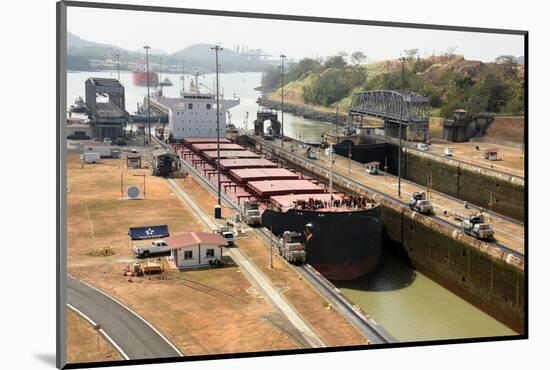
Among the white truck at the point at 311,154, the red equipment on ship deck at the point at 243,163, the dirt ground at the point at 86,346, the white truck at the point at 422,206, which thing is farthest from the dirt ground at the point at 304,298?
the white truck at the point at 311,154

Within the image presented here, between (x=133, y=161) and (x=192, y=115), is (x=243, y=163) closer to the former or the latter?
(x=133, y=161)

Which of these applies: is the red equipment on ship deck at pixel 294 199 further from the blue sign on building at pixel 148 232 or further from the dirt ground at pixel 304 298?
the blue sign on building at pixel 148 232

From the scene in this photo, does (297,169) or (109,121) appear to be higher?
(109,121)

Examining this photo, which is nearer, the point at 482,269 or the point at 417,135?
the point at 482,269

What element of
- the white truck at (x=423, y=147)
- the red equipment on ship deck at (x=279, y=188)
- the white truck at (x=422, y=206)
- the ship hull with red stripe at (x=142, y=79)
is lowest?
the white truck at (x=422, y=206)

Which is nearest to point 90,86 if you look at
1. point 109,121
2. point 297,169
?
point 109,121

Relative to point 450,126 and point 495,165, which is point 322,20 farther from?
point 450,126
